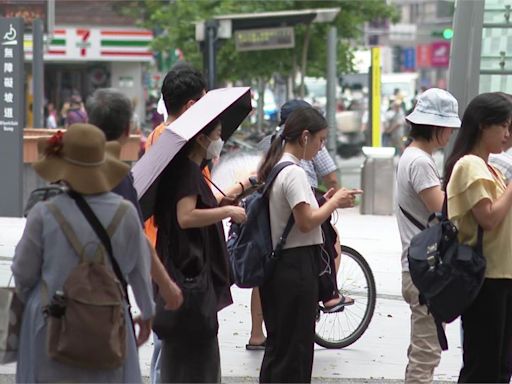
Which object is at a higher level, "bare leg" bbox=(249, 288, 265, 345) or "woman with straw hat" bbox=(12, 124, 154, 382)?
"woman with straw hat" bbox=(12, 124, 154, 382)

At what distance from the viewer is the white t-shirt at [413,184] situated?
631 centimetres

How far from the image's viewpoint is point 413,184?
636 cm

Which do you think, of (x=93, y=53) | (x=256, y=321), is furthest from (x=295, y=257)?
(x=93, y=53)

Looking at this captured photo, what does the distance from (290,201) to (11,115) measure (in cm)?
984

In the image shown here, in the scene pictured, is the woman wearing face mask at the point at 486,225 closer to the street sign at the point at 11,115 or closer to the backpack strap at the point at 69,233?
the backpack strap at the point at 69,233

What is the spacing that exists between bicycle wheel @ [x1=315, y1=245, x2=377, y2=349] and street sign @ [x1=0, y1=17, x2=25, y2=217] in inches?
270

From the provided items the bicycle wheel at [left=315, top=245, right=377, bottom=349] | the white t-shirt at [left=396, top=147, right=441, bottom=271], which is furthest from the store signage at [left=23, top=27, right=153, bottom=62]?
the white t-shirt at [left=396, top=147, right=441, bottom=271]

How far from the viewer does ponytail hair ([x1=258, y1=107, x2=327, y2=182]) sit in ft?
20.0

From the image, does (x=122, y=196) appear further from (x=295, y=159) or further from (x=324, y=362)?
(x=324, y=362)

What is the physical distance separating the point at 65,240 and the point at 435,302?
1.89 m

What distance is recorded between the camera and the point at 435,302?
5.61m

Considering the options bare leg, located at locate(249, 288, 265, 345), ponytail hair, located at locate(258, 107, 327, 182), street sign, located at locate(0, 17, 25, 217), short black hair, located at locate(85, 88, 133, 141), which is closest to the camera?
short black hair, located at locate(85, 88, 133, 141)

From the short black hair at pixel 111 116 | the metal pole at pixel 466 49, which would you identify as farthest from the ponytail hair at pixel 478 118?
the metal pole at pixel 466 49

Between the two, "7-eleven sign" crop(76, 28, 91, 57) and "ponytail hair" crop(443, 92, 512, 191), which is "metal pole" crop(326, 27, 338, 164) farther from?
"7-eleven sign" crop(76, 28, 91, 57)
